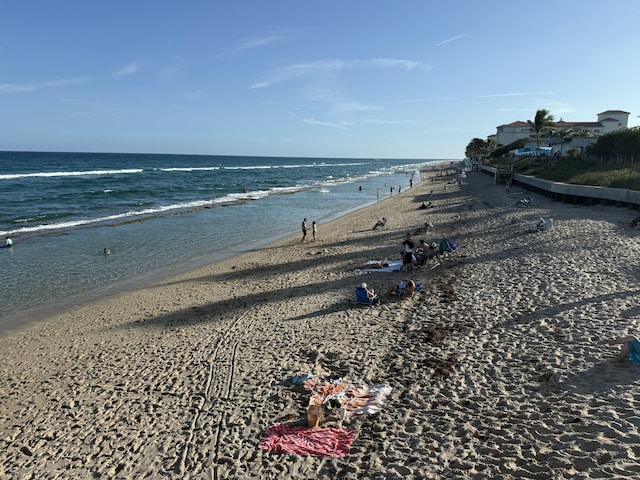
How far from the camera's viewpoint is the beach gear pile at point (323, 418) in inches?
220

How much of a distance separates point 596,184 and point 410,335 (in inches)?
926

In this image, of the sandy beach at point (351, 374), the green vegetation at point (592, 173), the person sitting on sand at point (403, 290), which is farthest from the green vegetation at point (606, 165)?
the person sitting on sand at point (403, 290)

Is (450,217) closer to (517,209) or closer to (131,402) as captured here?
(517,209)

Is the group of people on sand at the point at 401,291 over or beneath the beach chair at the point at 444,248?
beneath

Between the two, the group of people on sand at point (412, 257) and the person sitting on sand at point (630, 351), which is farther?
the group of people on sand at point (412, 257)

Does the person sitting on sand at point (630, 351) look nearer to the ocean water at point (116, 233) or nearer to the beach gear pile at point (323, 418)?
the beach gear pile at point (323, 418)

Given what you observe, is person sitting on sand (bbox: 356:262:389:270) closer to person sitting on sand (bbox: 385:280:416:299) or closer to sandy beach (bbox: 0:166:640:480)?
sandy beach (bbox: 0:166:640:480)

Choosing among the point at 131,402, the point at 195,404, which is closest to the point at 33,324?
the point at 131,402

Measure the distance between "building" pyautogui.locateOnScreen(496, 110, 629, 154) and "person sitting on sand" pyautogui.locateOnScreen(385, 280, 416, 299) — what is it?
4500 centimetres

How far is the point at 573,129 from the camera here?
6788 cm

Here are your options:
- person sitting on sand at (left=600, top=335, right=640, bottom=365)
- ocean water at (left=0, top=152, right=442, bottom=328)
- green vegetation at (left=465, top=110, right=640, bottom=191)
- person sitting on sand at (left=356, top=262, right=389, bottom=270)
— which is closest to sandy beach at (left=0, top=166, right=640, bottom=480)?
person sitting on sand at (left=600, top=335, right=640, bottom=365)

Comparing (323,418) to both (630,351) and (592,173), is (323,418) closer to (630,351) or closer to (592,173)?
(630,351)

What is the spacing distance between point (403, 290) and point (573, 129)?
71.5 meters

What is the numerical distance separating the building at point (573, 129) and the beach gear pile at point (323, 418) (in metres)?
49.8
